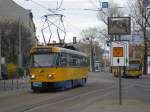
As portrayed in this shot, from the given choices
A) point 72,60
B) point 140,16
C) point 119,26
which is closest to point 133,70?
point 140,16

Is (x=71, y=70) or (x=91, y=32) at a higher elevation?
(x=91, y=32)

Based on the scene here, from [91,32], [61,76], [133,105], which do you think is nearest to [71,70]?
[61,76]

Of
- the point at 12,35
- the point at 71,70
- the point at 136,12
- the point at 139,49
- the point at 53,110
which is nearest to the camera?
the point at 53,110

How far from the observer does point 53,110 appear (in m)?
23.0

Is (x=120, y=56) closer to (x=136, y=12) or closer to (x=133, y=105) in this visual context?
(x=133, y=105)

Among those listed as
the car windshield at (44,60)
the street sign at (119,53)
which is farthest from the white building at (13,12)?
the street sign at (119,53)

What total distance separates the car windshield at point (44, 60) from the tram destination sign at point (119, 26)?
13.6 m

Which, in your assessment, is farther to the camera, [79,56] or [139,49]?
[139,49]

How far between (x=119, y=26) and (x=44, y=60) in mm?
14046

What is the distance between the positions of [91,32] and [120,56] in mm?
133945

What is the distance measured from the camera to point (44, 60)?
122ft

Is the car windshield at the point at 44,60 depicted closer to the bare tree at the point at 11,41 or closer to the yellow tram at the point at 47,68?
the yellow tram at the point at 47,68

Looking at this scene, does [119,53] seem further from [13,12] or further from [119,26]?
[13,12]

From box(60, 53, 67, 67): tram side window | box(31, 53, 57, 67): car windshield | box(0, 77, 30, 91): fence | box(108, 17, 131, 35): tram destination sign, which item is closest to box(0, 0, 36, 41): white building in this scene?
box(0, 77, 30, 91): fence
